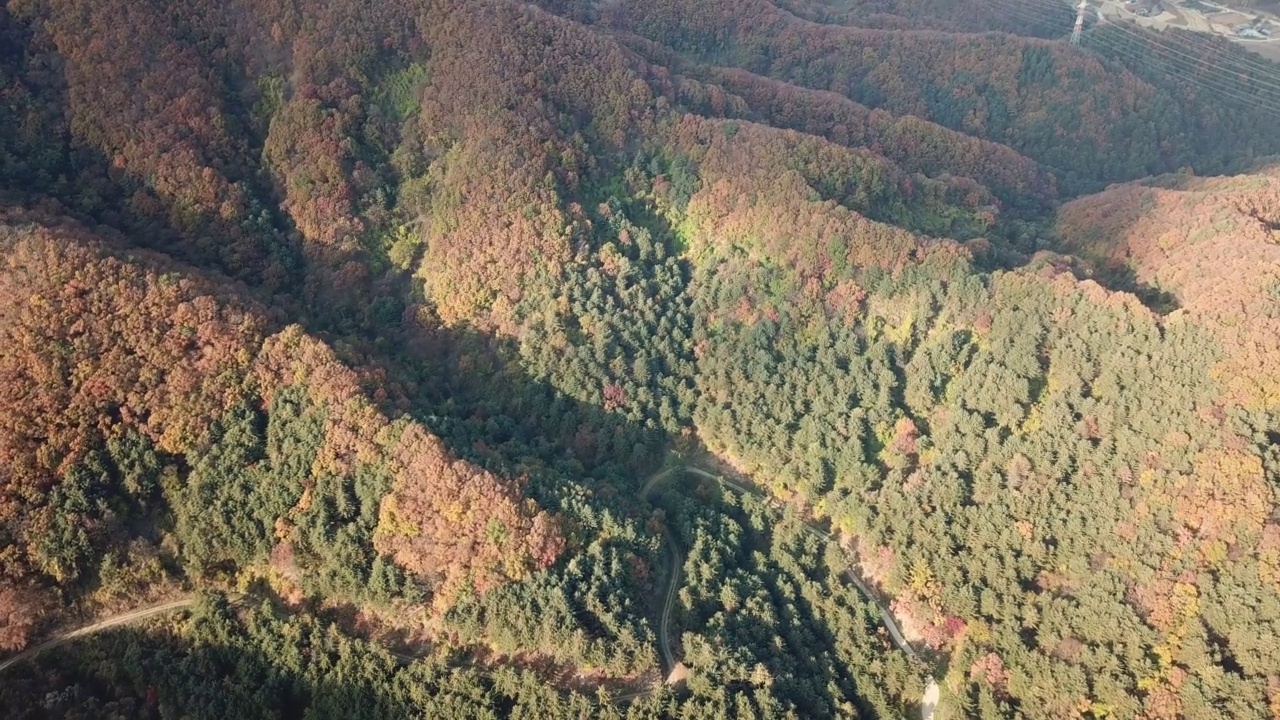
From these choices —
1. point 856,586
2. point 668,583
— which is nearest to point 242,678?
point 668,583

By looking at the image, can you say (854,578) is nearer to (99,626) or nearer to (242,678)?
(242,678)

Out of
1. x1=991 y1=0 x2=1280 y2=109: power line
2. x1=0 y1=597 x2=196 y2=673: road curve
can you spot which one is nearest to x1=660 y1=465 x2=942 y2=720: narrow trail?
x1=0 y1=597 x2=196 y2=673: road curve

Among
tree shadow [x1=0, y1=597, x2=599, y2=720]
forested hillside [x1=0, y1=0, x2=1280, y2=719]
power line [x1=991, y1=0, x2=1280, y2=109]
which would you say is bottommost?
tree shadow [x1=0, y1=597, x2=599, y2=720]

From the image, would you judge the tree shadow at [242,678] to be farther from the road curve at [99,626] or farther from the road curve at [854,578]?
the road curve at [854,578]

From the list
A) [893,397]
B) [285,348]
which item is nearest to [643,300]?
[893,397]

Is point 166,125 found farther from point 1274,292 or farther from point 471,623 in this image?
point 1274,292

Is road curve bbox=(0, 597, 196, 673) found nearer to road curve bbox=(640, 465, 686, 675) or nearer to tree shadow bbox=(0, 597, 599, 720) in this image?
tree shadow bbox=(0, 597, 599, 720)

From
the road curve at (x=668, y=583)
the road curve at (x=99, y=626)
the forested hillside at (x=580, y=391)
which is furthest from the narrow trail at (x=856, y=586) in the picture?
the road curve at (x=99, y=626)
